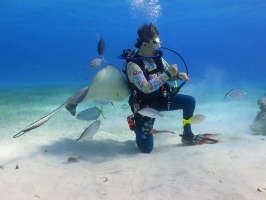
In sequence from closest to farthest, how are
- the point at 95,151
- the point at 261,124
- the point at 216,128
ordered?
the point at 95,151, the point at 261,124, the point at 216,128

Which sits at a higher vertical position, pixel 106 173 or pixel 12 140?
pixel 12 140

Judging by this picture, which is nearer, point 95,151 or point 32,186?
point 32,186

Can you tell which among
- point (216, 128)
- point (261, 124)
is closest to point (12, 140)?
point (216, 128)

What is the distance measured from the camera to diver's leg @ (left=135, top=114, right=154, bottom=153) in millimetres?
4801

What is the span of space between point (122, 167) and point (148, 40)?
2255mm

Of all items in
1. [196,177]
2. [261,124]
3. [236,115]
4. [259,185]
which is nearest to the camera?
[259,185]

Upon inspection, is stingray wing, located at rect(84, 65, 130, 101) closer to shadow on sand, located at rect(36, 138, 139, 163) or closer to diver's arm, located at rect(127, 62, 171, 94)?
diver's arm, located at rect(127, 62, 171, 94)

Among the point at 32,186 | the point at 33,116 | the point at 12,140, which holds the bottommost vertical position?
the point at 32,186

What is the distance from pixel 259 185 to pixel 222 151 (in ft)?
5.03

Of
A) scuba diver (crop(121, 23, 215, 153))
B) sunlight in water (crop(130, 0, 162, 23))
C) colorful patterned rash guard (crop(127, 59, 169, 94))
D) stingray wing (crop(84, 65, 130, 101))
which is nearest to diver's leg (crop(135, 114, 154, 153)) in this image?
scuba diver (crop(121, 23, 215, 153))

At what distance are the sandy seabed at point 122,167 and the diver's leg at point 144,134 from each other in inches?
6.5

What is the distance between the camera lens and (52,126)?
22.4 ft

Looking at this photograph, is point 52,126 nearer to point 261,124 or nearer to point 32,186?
point 32,186

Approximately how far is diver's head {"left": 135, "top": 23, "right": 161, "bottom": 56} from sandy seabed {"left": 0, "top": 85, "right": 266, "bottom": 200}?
189 cm
